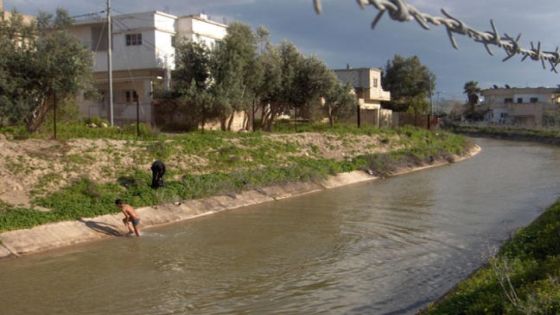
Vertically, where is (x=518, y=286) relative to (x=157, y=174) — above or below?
below

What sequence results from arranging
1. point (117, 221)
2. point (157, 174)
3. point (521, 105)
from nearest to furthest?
point (117, 221) → point (157, 174) → point (521, 105)

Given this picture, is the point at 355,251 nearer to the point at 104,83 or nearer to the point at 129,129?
the point at 129,129

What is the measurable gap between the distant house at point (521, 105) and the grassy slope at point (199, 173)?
2151 inches

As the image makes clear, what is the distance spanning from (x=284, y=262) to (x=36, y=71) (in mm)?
15507

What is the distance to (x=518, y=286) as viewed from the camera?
8352 millimetres

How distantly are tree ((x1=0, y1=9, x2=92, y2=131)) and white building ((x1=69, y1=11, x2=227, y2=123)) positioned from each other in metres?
12.4

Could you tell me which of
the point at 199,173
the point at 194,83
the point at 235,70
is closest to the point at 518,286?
the point at 199,173

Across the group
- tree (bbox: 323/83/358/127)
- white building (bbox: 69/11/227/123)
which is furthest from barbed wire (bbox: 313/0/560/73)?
tree (bbox: 323/83/358/127)

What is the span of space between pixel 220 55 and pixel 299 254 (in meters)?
23.2

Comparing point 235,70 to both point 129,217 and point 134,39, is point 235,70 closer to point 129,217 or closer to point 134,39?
point 134,39

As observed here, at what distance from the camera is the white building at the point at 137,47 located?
132 feet

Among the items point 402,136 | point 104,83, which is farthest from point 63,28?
point 402,136

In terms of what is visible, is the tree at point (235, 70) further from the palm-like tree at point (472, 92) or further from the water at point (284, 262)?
the palm-like tree at point (472, 92)

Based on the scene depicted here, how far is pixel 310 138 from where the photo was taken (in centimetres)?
Answer: 3638
